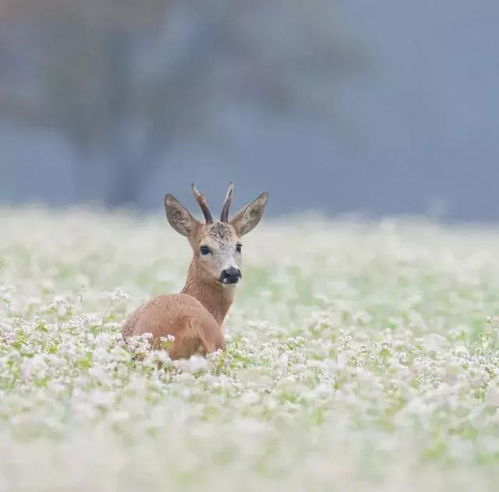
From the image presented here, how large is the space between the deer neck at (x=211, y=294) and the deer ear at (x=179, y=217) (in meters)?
0.32

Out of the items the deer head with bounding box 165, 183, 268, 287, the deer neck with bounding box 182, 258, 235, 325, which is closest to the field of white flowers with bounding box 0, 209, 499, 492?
the deer neck with bounding box 182, 258, 235, 325

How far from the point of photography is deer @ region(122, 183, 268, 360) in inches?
347

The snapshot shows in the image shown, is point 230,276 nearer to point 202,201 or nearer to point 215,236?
point 215,236

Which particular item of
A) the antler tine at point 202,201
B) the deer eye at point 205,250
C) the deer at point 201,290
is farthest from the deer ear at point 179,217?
the deer eye at point 205,250

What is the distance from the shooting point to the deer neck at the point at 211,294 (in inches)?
394

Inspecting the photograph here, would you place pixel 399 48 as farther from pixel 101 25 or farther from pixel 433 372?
pixel 433 372

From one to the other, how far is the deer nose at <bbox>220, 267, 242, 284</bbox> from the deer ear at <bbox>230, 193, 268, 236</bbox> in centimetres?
66

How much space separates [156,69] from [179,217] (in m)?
30.5

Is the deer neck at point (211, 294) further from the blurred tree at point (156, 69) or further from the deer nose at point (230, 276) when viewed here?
the blurred tree at point (156, 69)

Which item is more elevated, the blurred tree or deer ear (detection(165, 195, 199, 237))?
the blurred tree

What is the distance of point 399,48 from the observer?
5681 centimetres

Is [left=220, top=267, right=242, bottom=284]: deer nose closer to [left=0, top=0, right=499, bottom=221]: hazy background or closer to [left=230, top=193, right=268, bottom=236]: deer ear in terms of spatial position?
[left=230, top=193, right=268, bottom=236]: deer ear

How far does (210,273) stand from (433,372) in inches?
75.0

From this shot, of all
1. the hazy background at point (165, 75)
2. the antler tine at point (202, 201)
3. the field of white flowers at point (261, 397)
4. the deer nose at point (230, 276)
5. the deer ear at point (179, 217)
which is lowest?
the field of white flowers at point (261, 397)
